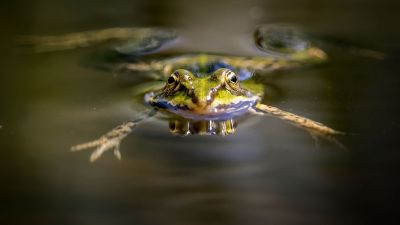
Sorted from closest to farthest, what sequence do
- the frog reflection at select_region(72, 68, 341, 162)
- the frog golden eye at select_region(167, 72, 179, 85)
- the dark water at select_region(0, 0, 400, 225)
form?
the dark water at select_region(0, 0, 400, 225), the frog reflection at select_region(72, 68, 341, 162), the frog golden eye at select_region(167, 72, 179, 85)

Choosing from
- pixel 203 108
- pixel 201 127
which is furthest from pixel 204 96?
pixel 201 127

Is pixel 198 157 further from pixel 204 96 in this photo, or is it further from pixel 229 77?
pixel 229 77

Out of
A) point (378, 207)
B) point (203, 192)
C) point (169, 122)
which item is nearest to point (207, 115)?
point (169, 122)

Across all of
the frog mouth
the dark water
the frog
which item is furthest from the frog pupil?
the dark water

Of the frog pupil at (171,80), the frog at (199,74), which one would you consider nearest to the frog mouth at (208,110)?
the frog at (199,74)

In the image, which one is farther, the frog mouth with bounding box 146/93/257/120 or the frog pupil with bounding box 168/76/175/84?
the frog pupil with bounding box 168/76/175/84

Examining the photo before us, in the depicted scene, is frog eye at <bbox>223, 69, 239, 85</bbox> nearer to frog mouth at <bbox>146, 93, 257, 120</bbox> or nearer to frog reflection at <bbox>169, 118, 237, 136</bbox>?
frog mouth at <bbox>146, 93, 257, 120</bbox>

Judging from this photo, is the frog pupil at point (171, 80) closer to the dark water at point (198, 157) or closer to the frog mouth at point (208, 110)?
the frog mouth at point (208, 110)
